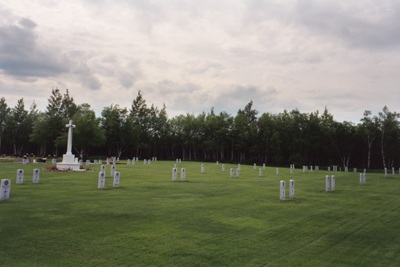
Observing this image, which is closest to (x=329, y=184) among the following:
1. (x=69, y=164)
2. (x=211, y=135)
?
(x=69, y=164)

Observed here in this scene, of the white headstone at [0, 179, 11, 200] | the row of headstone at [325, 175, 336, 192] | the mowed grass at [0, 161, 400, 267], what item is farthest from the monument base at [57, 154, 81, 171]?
→ the row of headstone at [325, 175, 336, 192]

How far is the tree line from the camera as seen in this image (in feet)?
243

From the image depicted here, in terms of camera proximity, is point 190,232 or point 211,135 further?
point 211,135

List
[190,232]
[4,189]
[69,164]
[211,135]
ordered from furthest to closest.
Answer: [211,135]
[69,164]
[4,189]
[190,232]

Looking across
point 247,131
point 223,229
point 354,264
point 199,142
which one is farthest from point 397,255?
point 199,142

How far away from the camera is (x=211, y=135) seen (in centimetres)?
9225

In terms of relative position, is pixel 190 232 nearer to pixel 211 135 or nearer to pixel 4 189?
pixel 4 189

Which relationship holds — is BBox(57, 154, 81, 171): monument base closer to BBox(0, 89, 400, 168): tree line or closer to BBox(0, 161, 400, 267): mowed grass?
BBox(0, 161, 400, 267): mowed grass

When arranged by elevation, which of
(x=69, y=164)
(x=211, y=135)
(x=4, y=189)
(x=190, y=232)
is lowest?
(x=190, y=232)

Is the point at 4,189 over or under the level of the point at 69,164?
under

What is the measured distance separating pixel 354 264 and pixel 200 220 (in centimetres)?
494

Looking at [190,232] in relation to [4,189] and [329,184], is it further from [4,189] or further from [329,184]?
[329,184]

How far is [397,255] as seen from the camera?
831cm

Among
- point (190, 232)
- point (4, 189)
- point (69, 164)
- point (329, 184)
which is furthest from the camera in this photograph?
point (69, 164)
